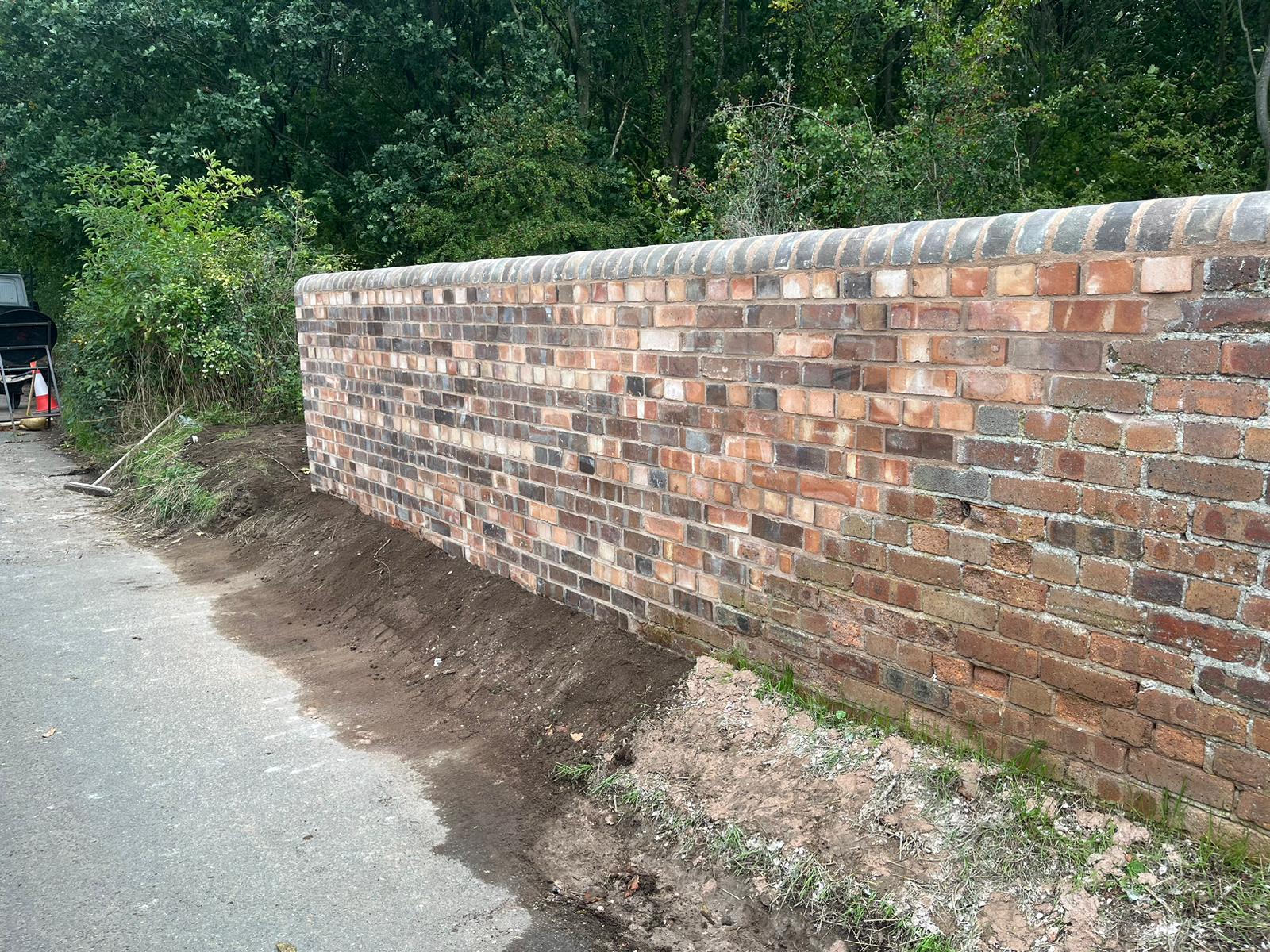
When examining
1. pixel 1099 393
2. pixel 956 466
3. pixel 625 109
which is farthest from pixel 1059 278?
pixel 625 109

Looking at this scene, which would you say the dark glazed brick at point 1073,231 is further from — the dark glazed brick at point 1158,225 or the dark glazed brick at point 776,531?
the dark glazed brick at point 776,531

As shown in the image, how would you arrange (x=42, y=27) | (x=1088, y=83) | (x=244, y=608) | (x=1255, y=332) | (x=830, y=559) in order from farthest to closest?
(x=42, y=27) < (x=1088, y=83) < (x=244, y=608) < (x=830, y=559) < (x=1255, y=332)

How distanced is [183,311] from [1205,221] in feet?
36.0

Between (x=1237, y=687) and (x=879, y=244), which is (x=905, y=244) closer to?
(x=879, y=244)

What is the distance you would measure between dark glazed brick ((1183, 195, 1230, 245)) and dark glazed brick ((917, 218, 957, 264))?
73cm

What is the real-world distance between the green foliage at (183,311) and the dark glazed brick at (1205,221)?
1008cm

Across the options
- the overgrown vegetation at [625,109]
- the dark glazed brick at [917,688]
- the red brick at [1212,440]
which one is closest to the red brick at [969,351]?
the red brick at [1212,440]

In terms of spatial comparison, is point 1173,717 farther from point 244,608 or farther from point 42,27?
point 42,27

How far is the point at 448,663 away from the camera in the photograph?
17.2 feet

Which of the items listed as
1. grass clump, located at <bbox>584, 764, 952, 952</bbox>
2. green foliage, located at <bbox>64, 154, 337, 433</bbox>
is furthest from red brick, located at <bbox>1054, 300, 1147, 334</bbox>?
green foliage, located at <bbox>64, 154, 337, 433</bbox>

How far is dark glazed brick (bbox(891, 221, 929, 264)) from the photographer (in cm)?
313

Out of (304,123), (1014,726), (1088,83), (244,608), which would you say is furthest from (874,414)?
(304,123)

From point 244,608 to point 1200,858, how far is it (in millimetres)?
5904

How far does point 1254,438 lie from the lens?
239 cm
